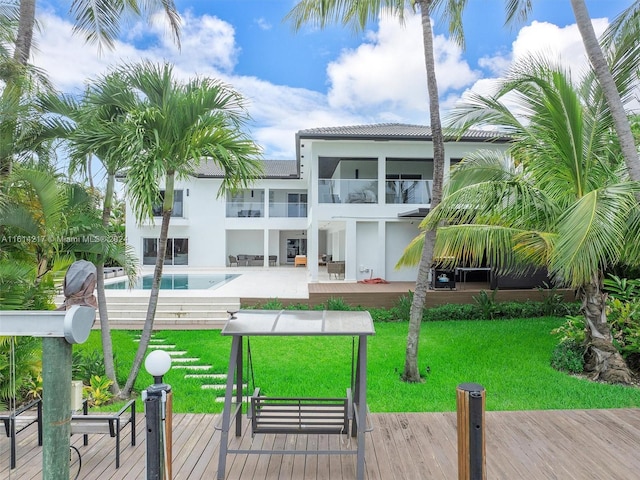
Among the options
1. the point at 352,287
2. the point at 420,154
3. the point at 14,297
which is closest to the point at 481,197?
the point at 14,297

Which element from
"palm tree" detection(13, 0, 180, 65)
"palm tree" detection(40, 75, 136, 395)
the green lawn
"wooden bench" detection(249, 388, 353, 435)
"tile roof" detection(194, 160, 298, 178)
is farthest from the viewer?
"tile roof" detection(194, 160, 298, 178)

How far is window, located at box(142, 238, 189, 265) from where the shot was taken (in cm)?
2684

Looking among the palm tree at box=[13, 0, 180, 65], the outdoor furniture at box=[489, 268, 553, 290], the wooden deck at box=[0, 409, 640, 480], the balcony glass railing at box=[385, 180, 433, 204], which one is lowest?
the wooden deck at box=[0, 409, 640, 480]

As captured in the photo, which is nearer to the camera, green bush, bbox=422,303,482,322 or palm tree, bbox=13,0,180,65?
palm tree, bbox=13,0,180,65

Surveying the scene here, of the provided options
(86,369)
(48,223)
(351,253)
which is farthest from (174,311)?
(48,223)

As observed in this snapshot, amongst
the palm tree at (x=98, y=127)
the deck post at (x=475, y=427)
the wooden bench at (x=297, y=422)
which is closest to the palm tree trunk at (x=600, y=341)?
the wooden bench at (x=297, y=422)

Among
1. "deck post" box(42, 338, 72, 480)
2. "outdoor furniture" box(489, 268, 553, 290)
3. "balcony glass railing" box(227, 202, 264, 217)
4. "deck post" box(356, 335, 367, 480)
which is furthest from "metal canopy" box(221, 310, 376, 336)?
"balcony glass railing" box(227, 202, 264, 217)

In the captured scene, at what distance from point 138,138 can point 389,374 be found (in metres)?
5.82

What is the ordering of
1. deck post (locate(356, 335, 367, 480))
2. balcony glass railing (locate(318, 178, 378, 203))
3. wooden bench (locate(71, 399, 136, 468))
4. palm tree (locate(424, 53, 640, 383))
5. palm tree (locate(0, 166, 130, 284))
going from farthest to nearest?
balcony glass railing (locate(318, 178, 378, 203)) → palm tree (locate(424, 53, 640, 383)) → palm tree (locate(0, 166, 130, 284)) → wooden bench (locate(71, 399, 136, 468)) → deck post (locate(356, 335, 367, 480))

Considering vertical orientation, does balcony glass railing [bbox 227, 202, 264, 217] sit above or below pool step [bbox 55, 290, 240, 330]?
above

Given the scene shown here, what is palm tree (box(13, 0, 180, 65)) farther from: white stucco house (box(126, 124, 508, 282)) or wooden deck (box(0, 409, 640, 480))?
wooden deck (box(0, 409, 640, 480))

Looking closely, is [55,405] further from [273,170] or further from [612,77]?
[273,170]

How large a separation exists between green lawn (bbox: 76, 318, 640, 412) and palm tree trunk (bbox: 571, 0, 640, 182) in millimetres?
3616

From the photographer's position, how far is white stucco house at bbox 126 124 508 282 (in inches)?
664
